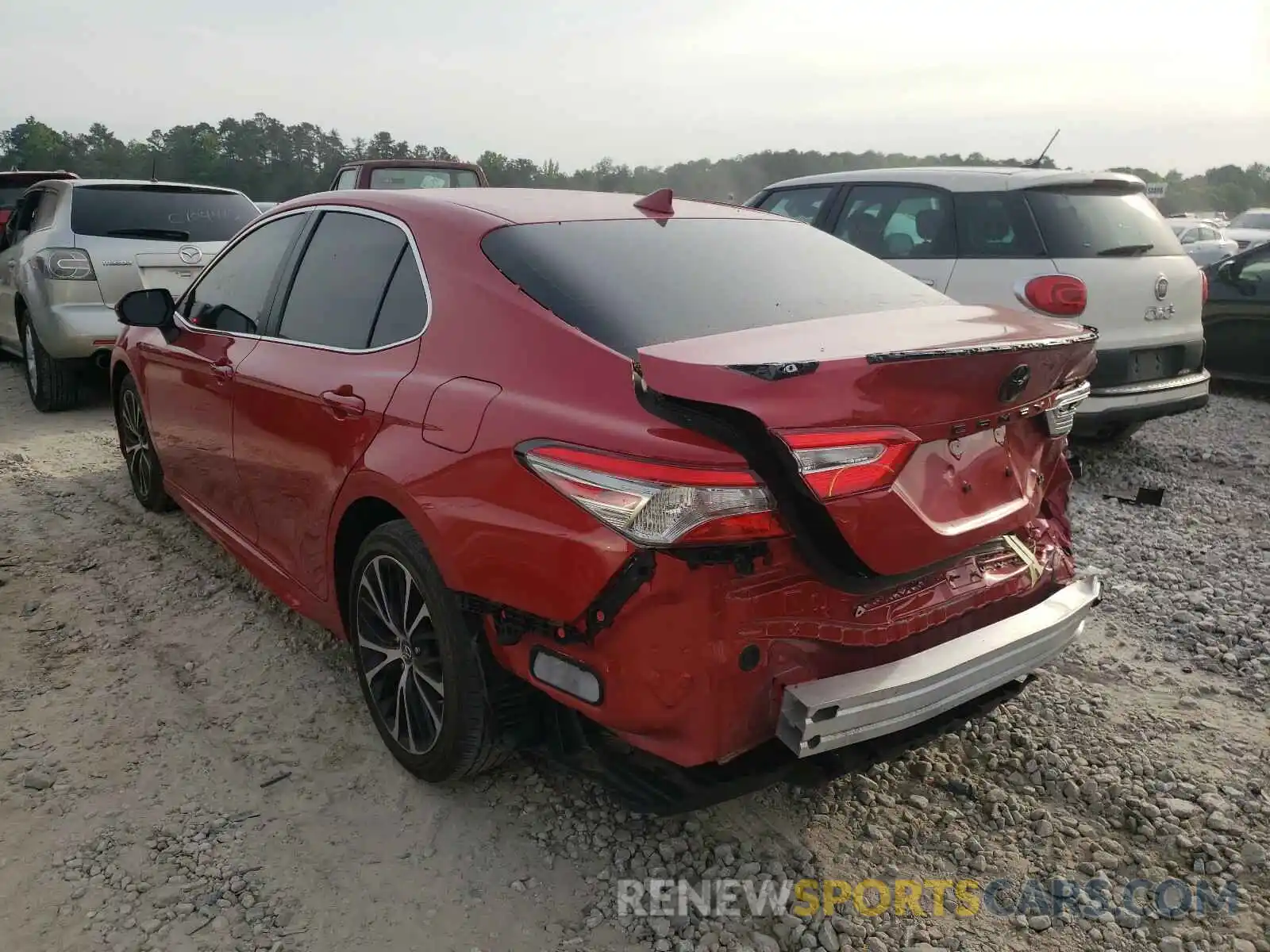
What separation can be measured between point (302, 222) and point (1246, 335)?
26.1 ft

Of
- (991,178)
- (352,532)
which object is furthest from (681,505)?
(991,178)

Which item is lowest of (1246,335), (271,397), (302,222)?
(1246,335)

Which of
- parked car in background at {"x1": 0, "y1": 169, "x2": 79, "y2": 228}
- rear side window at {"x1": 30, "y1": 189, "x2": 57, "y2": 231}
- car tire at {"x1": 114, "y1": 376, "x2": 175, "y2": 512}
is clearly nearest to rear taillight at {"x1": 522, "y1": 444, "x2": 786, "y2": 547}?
car tire at {"x1": 114, "y1": 376, "x2": 175, "y2": 512}

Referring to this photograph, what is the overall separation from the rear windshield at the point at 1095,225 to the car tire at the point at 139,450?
16.4ft

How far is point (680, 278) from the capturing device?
2525mm

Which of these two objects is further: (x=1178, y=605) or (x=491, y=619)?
(x=1178, y=605)

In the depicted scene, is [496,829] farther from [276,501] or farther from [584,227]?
[584,227]

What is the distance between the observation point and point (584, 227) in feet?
8.82

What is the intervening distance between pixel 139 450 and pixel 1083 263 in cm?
528

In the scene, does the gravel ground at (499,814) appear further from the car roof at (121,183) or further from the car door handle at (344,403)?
the car roof at (121,183)

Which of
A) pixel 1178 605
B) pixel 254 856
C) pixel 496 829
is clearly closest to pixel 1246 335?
pixel 1178 605

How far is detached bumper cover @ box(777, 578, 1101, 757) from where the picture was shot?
6.51ft

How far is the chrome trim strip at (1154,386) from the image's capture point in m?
5.35

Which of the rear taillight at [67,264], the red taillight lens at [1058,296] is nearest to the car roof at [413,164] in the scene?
the rear taillight at [67,264]
